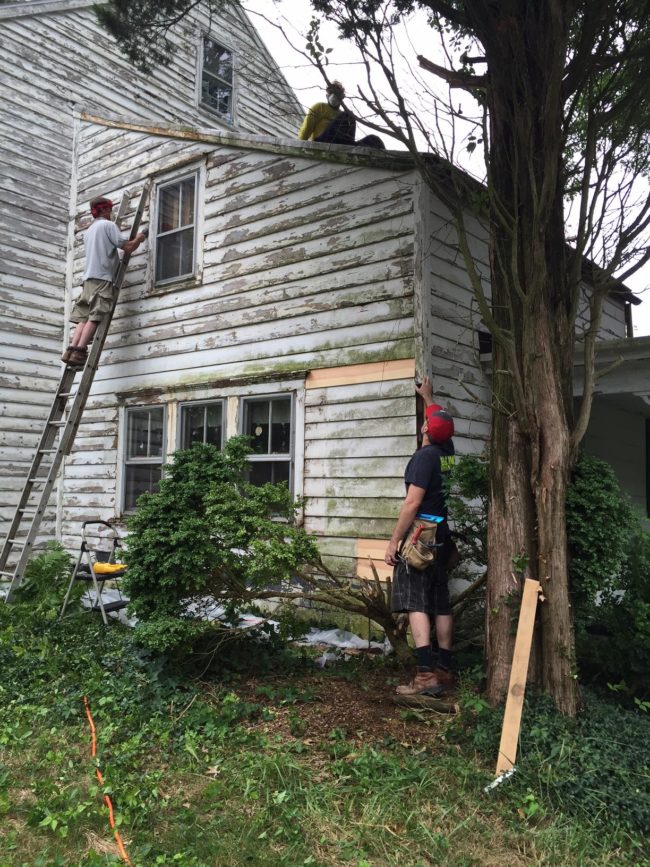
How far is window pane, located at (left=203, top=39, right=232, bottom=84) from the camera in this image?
13.9 meters

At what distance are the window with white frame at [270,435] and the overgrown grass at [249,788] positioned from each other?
2710 mm

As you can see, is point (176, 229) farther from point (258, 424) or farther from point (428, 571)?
point (428, 571)

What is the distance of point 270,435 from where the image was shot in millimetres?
7547

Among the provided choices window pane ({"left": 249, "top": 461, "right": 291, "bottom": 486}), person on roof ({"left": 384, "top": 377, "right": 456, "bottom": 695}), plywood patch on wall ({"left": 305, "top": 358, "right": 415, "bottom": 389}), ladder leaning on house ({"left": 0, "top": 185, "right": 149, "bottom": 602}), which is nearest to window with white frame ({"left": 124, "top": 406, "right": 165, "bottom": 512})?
ladder leaning on house ({"left": 0, "top": 185, "right": 149, "bottom": 602})

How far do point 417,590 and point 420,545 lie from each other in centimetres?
33

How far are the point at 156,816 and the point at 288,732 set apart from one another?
3.88 feet

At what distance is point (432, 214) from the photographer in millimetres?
6465

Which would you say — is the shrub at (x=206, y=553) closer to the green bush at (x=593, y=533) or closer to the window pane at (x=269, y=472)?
the green bush at (x=593, y=533)

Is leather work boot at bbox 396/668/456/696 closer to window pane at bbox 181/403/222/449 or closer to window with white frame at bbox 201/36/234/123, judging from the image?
window pane at bbox 181/403/222/449

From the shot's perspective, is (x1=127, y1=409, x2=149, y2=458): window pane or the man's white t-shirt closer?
the man's white t-shirt

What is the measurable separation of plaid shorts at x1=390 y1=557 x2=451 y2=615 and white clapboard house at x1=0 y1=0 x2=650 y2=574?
1275mm

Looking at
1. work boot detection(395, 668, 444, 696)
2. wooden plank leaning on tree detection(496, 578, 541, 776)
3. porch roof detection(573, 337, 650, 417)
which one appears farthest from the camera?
porch roof detection(573, 337, 650, 417)

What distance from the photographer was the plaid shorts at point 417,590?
4910 mm

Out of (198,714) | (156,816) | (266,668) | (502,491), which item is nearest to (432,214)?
(502,491)
